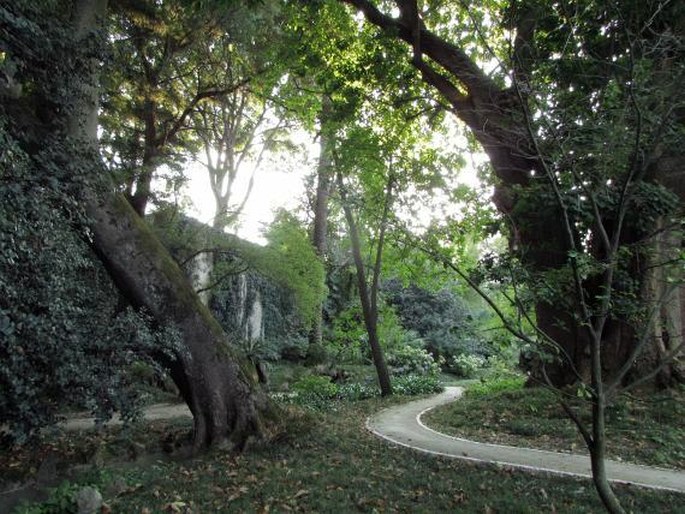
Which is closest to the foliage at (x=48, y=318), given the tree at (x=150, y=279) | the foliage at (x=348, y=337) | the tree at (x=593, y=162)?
the tree at (x=150, y=279)

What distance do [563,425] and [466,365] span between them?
16687mm

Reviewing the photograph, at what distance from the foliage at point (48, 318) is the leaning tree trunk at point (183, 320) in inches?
63.3

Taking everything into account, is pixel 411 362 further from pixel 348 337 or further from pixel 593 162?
pixel 593 162

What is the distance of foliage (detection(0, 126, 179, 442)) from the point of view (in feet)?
13.6

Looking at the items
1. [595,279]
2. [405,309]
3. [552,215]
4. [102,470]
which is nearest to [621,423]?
[595,279]

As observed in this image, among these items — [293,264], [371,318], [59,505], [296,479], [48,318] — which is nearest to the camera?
[59,505]

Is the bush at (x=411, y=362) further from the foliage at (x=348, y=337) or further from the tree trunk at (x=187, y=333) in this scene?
the tree trunk at (x=187, y=333)

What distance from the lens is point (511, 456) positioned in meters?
7.02

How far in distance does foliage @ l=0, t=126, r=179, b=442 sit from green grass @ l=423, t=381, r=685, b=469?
563 cm

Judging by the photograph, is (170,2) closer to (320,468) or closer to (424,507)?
(320,468)

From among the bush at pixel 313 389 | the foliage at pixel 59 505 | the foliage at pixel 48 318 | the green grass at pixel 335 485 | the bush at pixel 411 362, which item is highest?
the foliage at pixel 48 318

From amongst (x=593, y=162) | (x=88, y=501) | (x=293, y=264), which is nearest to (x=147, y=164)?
(x=293, y=264)

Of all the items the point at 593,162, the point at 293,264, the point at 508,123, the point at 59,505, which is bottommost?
the point at 59,505

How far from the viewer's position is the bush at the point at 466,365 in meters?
24.6
